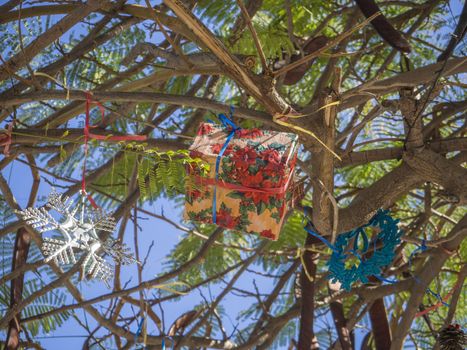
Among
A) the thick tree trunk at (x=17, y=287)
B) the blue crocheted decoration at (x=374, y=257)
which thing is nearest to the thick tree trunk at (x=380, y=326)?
the blue crocheted decoration at (x=374, y=257)

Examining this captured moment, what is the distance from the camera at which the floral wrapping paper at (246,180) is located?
1555mm

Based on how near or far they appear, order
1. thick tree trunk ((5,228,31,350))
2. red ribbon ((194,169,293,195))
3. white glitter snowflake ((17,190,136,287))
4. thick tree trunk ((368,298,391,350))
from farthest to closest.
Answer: thick tree trunk ((368,298,391,350))
thick tree trunk ((5,228,31,350))
red ribbon ((194,169,293,195))
white glitter snowflake ((17,190,136,287))

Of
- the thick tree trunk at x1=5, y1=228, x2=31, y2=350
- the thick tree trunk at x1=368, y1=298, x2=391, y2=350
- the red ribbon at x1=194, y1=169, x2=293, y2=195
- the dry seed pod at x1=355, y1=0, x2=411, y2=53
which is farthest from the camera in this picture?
the thick tree trunk at x1=368, y1=298, x2=391, y2=350

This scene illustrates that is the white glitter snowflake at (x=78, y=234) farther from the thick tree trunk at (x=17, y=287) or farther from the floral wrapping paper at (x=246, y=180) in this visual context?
the thick tree trunk at (x=17, y=287)

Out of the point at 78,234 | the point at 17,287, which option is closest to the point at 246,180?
the point at 78,234

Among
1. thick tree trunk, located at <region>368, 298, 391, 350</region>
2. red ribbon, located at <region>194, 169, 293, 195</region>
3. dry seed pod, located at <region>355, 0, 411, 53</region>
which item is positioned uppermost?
dry seed pod, located at <region>355, 0, 411, 53</region>

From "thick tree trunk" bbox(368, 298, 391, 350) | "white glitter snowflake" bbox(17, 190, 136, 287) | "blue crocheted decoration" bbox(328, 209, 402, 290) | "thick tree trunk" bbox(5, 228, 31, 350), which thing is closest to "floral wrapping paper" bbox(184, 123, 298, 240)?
"white glitter snowflake" bbox(17, 190, 136, 287)

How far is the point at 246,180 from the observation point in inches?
61.4

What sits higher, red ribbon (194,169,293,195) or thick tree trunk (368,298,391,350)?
thick tree trunk (368,298,391,350)

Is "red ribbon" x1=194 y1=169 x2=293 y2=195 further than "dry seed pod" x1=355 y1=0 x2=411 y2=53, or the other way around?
"dry seed pod" x1=355 y1=0 x2=411 y2=53

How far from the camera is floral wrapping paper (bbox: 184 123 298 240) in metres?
1.55

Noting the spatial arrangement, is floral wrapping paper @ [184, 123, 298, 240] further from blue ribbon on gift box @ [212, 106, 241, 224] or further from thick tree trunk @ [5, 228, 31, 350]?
thick tree trunk @ [5, 228, 31, 350]

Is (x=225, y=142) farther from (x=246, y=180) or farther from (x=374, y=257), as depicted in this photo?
(x=374, y=257)

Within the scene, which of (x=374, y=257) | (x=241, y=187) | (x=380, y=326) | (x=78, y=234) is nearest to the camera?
(x=78, y=234)
